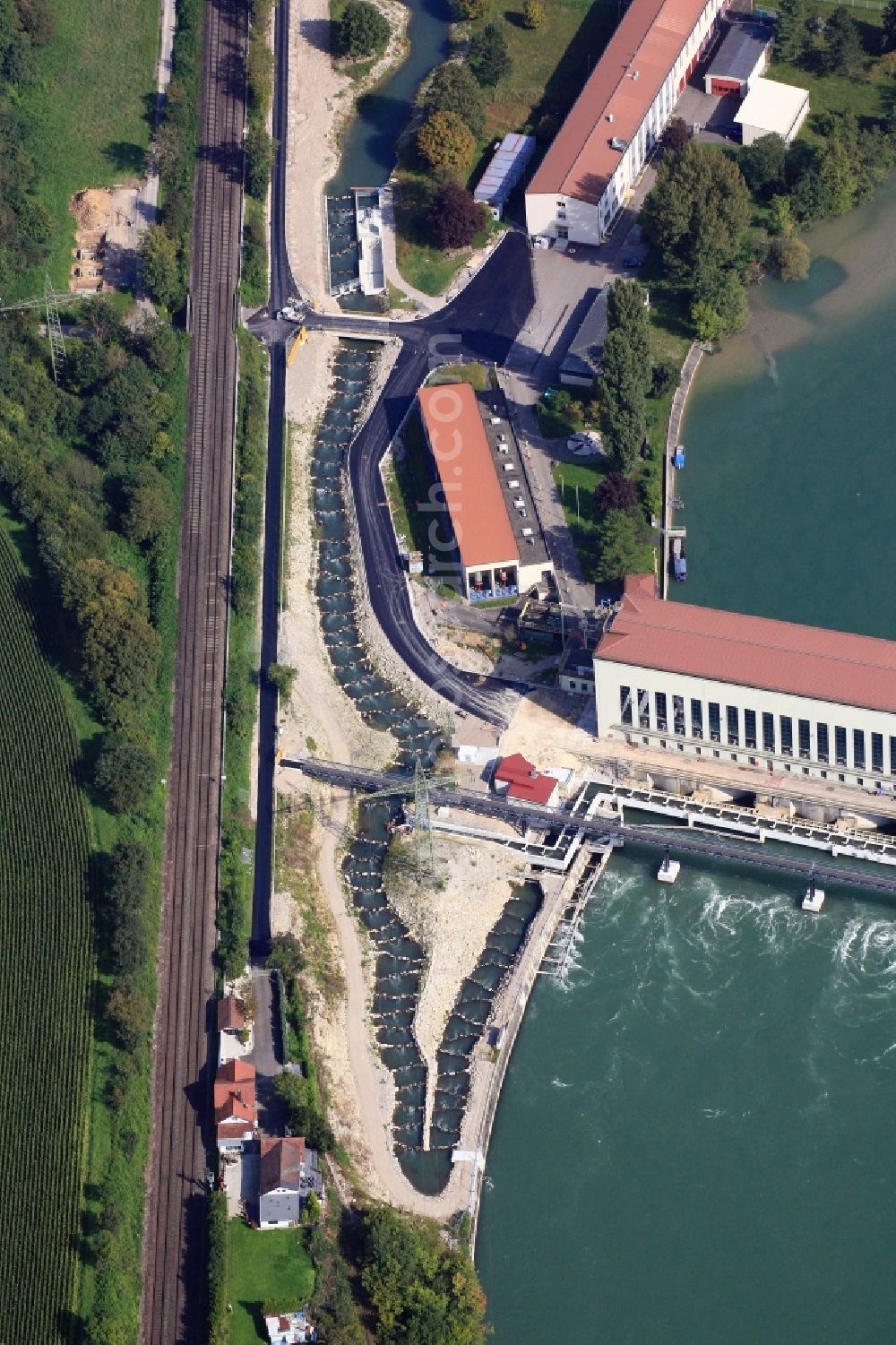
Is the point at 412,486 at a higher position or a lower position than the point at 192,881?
higher

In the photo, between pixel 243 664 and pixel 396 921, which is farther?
pixel 243 664

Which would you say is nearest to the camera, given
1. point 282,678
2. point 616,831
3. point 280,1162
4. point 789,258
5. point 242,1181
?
point 280,1162

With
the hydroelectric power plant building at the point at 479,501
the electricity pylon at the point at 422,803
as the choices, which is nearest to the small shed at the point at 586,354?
the hydroelectric power plant building at the point at 479,501

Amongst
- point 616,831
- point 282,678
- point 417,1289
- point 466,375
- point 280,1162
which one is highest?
point 466,375

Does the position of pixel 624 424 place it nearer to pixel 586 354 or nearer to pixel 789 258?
pixel 586 354

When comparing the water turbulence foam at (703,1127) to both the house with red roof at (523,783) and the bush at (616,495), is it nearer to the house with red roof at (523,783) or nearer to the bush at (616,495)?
the house with red roof at (523,783)

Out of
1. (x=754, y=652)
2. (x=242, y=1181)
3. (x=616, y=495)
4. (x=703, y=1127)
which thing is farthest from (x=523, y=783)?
(x=242, y=1181)

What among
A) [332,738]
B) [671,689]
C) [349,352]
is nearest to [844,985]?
[671,689]

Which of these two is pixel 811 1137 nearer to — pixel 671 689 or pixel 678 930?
pixel 678 930

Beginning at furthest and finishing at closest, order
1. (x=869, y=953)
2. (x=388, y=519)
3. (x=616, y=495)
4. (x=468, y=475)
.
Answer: (x=388, y=519)
(x=468, y=475)
(x=616, y=495)
(x=869, y=953)
